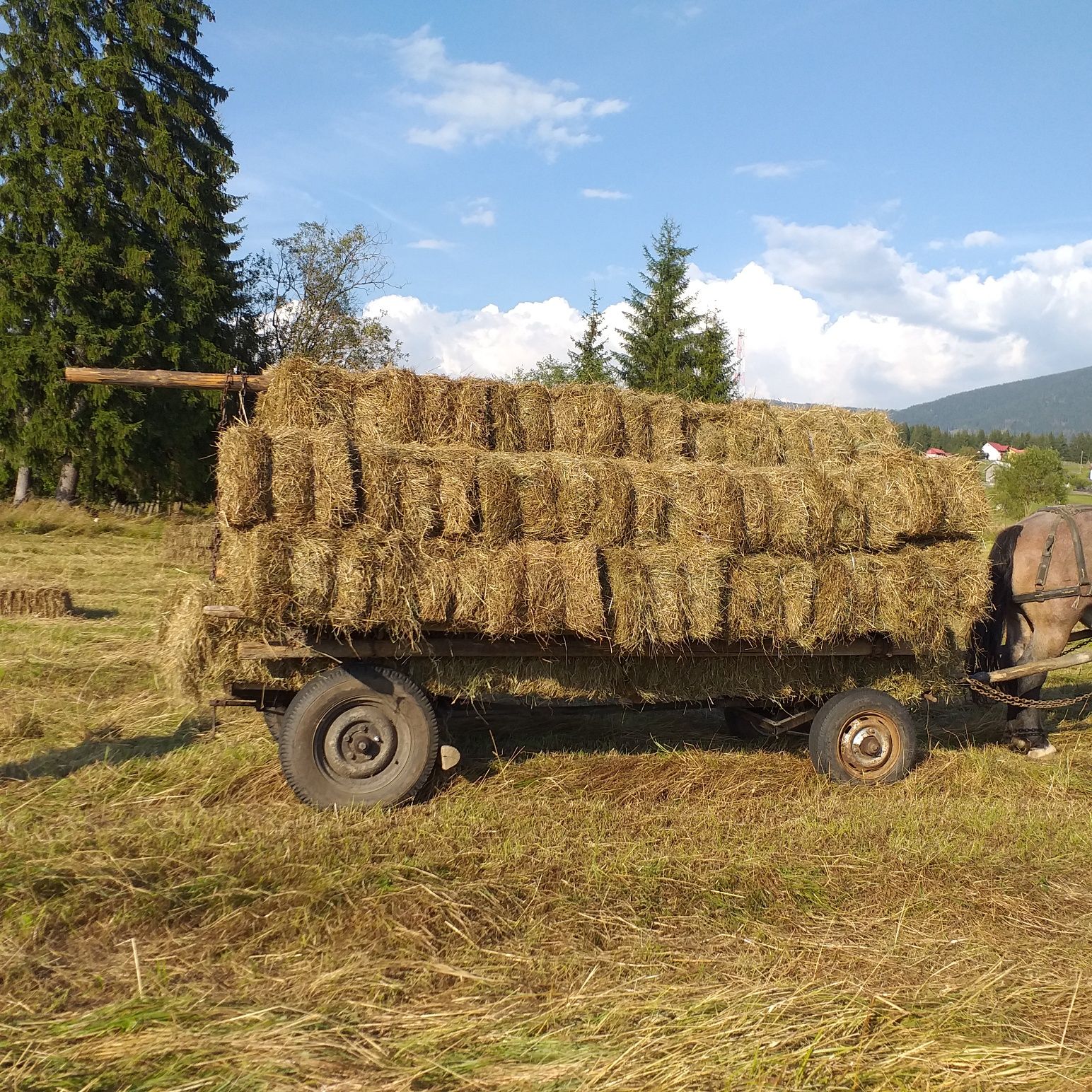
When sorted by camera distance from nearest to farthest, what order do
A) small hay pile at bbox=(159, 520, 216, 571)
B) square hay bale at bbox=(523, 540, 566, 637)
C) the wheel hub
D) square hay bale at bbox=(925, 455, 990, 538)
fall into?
1. square hay bale at bbox=(523, 540, 566, 637)
2. the wheel hub
3. square hay bale at bbox=(925, 455, 990, 538)
4. small hay pile at bbox=(159, 520, 216, 571)

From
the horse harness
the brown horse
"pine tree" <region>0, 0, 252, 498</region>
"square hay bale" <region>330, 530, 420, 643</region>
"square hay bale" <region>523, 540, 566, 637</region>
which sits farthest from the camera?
"pine tree" <region>0, 0, 252, 498</region>

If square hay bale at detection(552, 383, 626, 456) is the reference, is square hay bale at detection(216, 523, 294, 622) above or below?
below

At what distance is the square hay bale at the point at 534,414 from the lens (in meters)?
6.43

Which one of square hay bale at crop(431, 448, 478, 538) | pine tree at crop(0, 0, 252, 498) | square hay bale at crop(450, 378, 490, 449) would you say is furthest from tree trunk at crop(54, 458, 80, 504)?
square hay bale at crop(431, 448, 478, 538)

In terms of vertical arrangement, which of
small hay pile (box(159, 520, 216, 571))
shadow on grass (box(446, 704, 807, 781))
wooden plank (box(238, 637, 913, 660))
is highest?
small hay pile (box(159, 520, 216, 571))

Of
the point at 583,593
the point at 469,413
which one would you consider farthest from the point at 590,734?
the point at 469,413

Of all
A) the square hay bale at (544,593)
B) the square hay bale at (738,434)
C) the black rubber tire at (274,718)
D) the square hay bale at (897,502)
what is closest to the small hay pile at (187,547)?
the black rubber tire at (274,718)

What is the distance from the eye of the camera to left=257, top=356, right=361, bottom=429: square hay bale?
224 inches

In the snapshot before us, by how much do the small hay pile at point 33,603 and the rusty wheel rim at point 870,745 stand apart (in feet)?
29.7

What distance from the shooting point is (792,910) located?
407cm

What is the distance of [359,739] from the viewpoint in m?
5.17

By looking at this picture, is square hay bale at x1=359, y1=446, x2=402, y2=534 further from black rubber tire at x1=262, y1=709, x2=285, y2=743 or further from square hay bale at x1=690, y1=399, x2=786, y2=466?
square hay bale at x1=690, y1=399, x2=786, y2=466

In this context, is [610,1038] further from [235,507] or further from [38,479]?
[38,479]

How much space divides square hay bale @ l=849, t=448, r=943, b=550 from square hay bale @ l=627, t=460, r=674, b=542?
4.40 ft
